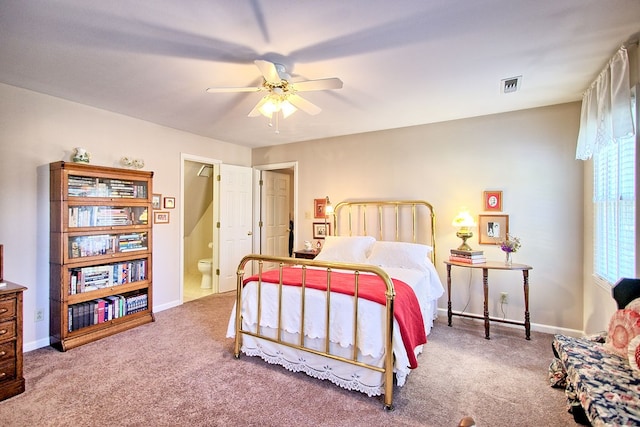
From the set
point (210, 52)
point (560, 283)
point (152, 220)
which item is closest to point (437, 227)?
point (560, 283)

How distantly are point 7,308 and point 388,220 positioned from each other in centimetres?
400

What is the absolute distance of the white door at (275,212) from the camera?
19.1 feet

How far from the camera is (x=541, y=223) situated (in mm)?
3443

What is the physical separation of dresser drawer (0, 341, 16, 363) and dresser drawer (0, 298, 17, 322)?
0.19 meters

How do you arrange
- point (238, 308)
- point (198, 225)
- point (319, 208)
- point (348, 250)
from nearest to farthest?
1. point (238, 308)
2. point (348, 250)
3. point (319, 208)
4. point (198, 225)

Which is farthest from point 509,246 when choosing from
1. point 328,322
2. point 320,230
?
point 320,230

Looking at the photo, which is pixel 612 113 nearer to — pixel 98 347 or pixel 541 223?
pixel 541 223

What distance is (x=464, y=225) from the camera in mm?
3611

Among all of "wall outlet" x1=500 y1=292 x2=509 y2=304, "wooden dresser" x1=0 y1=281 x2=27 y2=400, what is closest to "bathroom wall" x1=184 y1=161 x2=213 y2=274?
"wooden dresser" x1=0 y1=281 x2=27 y2=400

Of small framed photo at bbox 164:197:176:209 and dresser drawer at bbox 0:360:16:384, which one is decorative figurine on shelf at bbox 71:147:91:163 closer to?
small framed photo at bbox 164:197:176:209

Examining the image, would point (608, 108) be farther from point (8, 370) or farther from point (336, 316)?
point (8, 370)

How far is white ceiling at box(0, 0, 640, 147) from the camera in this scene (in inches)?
70.8

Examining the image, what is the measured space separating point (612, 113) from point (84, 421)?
4201 mm

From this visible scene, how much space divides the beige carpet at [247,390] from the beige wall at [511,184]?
676 millimetres
